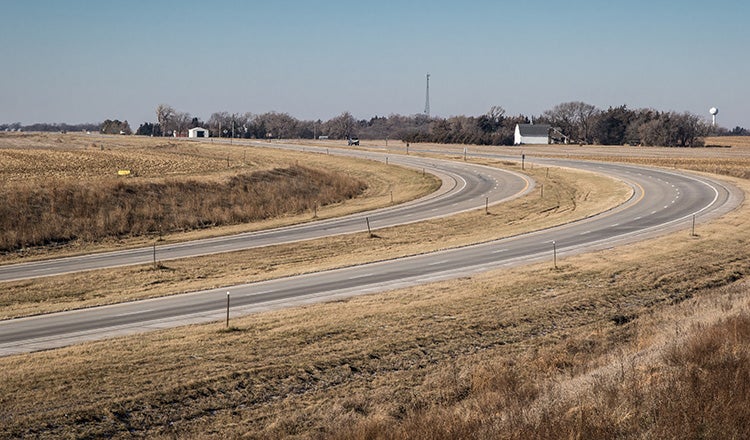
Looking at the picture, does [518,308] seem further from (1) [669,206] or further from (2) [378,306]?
(1) [669,206]

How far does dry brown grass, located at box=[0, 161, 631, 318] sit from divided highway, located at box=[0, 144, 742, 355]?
172 centimetres

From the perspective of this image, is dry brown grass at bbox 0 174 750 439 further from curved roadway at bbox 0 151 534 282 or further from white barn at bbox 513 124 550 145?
white barn at bbox 513 124 550 145

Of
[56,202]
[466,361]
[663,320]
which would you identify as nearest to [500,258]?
[663,320]

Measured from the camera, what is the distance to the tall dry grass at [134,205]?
45750 millimetres

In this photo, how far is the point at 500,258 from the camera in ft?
111

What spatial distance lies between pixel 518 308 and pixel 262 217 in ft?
112

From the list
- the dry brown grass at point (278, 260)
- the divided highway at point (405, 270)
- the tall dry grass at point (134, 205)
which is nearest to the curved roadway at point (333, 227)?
the divided highway at point (405, 270)

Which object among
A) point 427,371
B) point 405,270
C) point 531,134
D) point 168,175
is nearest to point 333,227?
point 405,270

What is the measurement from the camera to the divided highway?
78.0ft

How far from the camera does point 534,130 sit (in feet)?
563

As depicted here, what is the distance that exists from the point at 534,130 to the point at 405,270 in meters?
146

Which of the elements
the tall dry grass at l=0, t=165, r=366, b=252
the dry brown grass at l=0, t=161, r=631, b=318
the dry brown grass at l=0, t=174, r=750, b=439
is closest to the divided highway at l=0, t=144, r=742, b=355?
the dry brown grass at l=0, t=161, r=631, b=318

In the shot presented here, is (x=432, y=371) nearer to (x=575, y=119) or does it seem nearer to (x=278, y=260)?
(x=278, y=260)

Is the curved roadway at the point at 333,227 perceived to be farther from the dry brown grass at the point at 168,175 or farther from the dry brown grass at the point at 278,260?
the dry brown grass at the point at 168,175
